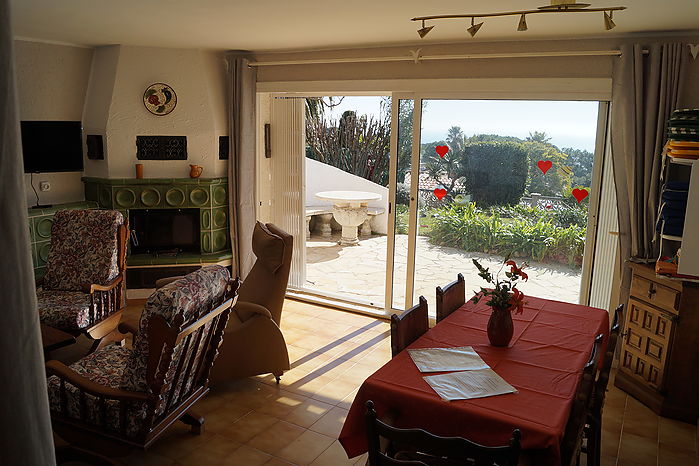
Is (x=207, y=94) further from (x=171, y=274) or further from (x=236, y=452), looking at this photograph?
(x=236, y=452)

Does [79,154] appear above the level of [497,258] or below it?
above

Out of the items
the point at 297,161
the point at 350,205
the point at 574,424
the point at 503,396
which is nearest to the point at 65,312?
the point at 297,161

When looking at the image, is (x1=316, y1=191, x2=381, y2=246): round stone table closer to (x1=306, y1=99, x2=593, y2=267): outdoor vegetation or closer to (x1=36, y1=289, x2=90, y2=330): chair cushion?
(x1=306, y1=99, x2=593, y2=267): outdoor vegetation

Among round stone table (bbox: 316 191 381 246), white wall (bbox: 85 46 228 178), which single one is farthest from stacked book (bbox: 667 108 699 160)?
round stone table (bbox: 316 191 381 246)

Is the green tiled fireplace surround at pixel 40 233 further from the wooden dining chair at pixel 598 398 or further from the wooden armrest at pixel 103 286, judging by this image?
the wooden dining chair at pixel 598 398

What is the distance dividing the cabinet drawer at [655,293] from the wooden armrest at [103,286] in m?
3.74

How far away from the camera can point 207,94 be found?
548 centimetres

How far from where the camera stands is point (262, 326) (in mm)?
3643

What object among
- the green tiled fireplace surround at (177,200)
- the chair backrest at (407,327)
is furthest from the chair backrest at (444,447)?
the green tiled fireplace surround at (177,200)

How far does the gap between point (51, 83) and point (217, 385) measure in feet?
11.3

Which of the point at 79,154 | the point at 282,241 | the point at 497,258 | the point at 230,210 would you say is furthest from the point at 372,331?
the point at 79,154

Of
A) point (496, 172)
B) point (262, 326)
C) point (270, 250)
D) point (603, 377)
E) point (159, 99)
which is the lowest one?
point (262, 326)

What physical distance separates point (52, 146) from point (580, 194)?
4779 millimetres

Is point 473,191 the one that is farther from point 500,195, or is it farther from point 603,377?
point 603,377
